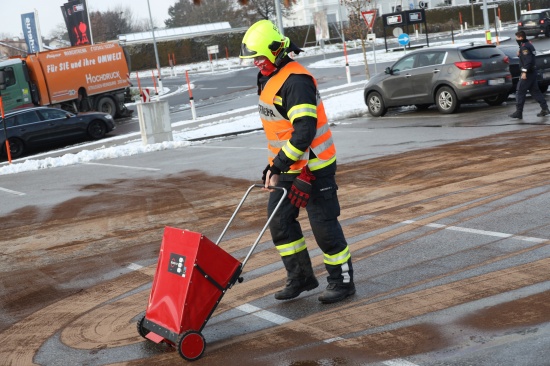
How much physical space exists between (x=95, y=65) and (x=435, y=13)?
49860mm

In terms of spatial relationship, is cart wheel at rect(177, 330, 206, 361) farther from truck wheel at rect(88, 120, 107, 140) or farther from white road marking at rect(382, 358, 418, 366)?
truck wheel at rect(88, 120, 107, 140)

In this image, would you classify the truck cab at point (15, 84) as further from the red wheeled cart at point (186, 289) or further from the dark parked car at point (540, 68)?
the red wheeled cart at point (186, 289)

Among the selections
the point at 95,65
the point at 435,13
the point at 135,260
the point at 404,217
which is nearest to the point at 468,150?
the point at 404,217

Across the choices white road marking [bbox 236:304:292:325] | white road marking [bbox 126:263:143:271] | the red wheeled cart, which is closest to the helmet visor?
the red wheeled cart

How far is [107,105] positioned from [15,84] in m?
3.73

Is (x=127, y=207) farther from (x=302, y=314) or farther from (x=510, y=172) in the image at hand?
(x=302, y=314)

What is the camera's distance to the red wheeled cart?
530 cm

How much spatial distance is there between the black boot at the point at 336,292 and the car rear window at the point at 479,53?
14262 mm

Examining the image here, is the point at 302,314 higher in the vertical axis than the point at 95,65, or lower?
lower

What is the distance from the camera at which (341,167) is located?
13188 mm

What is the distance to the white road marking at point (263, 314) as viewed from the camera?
5.90 metres

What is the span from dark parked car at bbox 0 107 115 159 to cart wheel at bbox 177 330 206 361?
19.6 m

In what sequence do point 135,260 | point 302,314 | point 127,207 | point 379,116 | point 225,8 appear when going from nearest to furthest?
point 302,314
point 135,260
point 127,207
point 379,116
point 225,8

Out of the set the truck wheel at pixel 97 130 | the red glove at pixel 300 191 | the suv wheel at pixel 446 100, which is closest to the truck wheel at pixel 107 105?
the truck wheel at pixel 97 130
